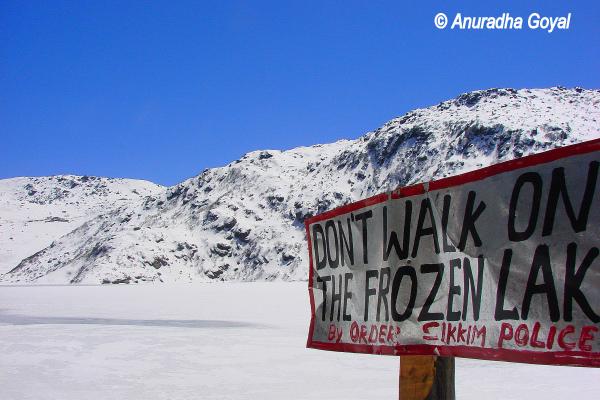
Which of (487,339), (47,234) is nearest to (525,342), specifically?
(487,339)

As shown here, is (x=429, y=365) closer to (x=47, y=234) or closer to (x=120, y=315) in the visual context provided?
(x=120, y=315)

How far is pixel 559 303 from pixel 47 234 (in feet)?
487

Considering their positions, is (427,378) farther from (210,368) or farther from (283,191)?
(283,191)

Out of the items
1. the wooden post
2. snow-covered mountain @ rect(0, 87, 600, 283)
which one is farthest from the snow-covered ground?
snow-covered mountain @ rect(0, 87, 600, 283)

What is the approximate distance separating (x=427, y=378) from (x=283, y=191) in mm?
91812

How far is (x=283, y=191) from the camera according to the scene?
310 feet

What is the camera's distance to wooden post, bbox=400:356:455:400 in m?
2.82

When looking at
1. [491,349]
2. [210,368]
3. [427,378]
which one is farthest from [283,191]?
[491,349]

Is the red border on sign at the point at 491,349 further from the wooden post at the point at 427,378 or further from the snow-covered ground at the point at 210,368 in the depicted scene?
the snow-covered ground at the point at 210,368

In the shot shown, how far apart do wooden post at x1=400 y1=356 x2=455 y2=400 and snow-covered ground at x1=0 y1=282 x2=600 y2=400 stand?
18.3 feet

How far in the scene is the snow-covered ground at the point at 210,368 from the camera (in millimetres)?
8406

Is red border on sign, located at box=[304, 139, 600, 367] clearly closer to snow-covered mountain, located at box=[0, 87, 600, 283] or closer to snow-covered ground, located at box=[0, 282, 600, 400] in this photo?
snow-covered ground, located at box=[0, 282, 600, 400]

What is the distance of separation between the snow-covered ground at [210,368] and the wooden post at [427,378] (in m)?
5.59

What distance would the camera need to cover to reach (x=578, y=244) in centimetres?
214
